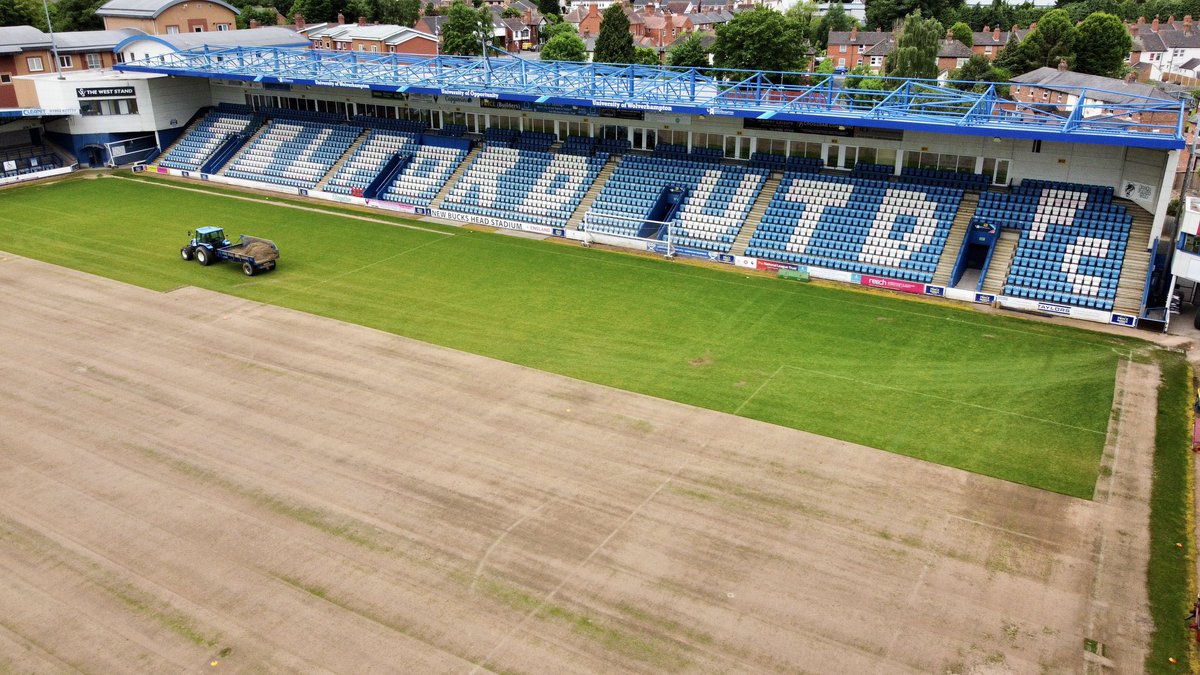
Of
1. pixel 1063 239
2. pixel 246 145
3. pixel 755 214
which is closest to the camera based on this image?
pixel 1063 239

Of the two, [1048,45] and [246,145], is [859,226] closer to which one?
[246,145]

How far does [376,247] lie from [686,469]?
92.9 feet

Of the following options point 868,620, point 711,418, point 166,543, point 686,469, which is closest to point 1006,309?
point 711,418

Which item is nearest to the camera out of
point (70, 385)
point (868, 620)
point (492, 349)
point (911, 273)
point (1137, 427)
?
point (868, 620)

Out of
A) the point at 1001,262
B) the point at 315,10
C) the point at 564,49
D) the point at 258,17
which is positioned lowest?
the point at 1001,262

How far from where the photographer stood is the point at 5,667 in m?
17.5

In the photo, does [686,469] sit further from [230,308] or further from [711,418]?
[230,308]

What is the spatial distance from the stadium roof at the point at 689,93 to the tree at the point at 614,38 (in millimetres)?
40577

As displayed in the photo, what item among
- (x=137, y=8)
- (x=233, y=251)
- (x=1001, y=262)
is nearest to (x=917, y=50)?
(x=1001, y=262)

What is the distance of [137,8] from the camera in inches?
3401

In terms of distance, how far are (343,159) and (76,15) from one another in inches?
3055

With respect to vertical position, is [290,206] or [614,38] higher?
[614,38]

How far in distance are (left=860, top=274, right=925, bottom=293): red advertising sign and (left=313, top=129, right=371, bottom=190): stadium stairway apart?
3785 centimetres

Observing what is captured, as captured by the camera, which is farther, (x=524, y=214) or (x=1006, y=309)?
(x=524, y=214)
